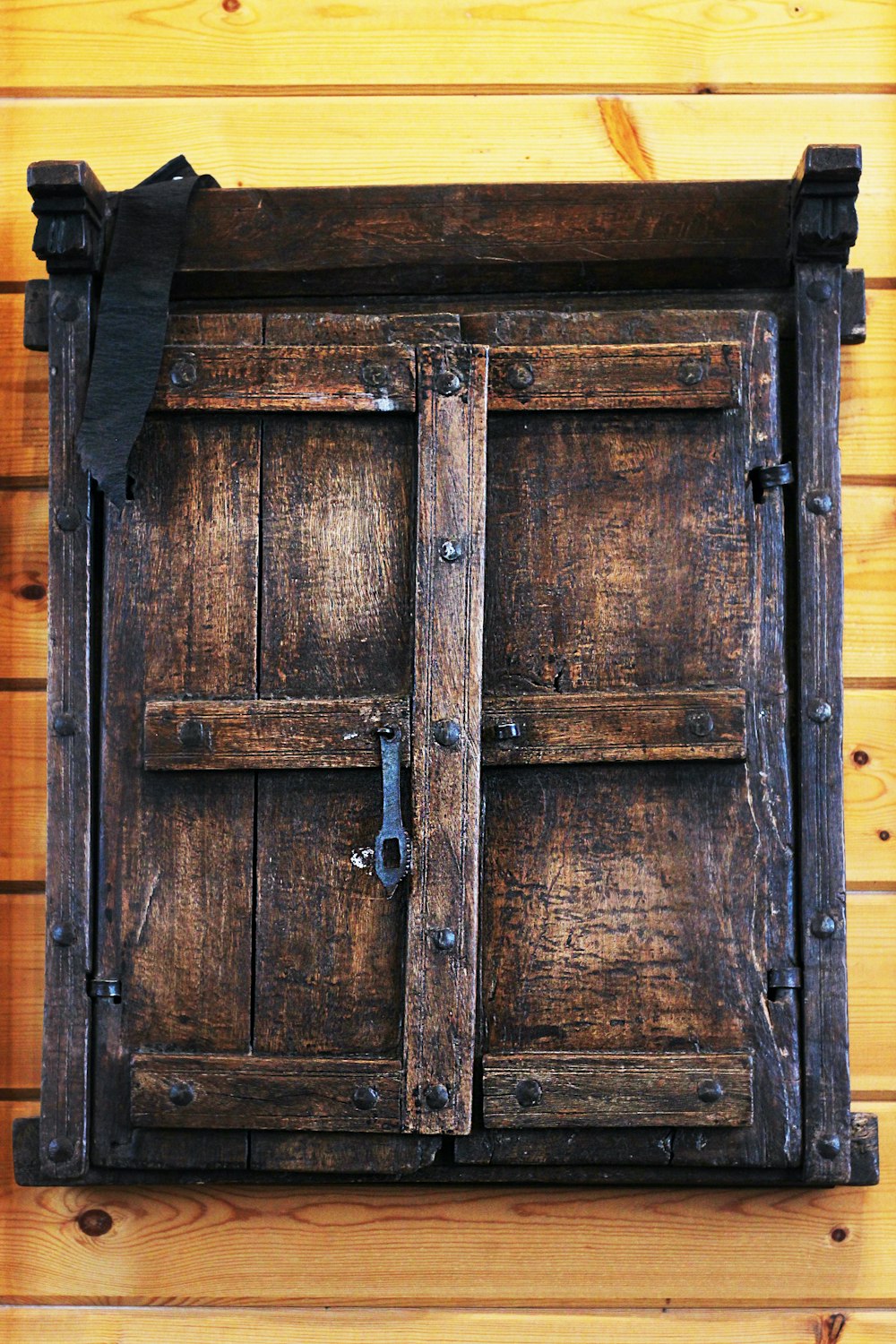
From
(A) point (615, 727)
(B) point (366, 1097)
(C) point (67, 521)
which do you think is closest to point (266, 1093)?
(B) point (366, 1097)

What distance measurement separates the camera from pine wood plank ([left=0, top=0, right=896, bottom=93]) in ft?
4.44

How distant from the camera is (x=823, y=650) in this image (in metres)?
1.20

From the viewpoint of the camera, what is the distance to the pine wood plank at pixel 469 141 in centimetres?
134

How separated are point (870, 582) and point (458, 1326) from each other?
Answer: 86 centimetres

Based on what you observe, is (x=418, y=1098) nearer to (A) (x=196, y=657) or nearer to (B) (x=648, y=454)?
(A) (x=196, y=657)

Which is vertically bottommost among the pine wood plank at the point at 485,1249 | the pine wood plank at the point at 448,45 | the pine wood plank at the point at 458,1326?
the pine wood plank at the point at 458,1326

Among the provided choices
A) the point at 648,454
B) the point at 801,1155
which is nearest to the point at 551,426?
the point at 648,454

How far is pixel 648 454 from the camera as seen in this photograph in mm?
1207

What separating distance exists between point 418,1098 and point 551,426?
635 mm

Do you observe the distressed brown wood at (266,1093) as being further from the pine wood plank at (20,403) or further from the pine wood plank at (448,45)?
the pine wood plank at (448,45)

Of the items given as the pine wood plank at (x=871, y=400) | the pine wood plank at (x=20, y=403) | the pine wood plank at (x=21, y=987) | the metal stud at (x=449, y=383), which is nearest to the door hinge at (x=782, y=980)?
the pine wood plank at (x=871, y=400)

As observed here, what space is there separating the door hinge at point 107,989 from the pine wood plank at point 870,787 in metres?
0.73

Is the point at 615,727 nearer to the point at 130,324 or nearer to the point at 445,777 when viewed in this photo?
the point at 445,777

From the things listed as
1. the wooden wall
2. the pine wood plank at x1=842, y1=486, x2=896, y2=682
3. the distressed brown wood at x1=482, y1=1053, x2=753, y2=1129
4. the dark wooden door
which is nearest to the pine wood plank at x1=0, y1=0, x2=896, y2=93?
the wooden wall
